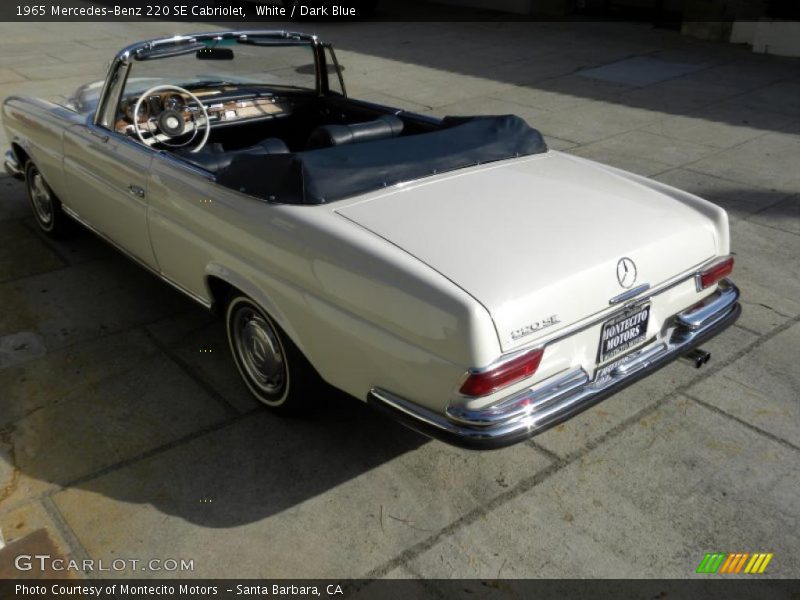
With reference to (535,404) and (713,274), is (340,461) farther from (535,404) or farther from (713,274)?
(713,274)

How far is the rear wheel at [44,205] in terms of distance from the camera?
5480 millimetres

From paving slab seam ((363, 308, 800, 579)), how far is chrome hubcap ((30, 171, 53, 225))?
3.86 meters

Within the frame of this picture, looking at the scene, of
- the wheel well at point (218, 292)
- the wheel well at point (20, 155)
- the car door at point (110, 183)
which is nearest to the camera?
the wheel well at point (218, 292)

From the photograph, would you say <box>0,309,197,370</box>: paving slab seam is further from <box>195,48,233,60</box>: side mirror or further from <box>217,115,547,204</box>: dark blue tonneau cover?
<box>195,48,233,60</box>: side mirror

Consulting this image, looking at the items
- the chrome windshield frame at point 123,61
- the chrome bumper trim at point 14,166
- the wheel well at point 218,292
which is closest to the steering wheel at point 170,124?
the chrome windshield frame at point 123,61

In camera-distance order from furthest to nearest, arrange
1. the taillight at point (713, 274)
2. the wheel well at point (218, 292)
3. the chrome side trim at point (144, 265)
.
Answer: the chrome side trim at point (144, 265) → the wheel well at point (218, 292) → the taillight at point (713, 274)

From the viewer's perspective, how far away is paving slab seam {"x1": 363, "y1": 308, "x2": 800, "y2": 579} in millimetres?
2969

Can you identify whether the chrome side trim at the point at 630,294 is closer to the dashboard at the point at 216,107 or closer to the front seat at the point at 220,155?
the front seat at the point at 220,155

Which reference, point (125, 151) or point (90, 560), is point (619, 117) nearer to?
point (125, 151)

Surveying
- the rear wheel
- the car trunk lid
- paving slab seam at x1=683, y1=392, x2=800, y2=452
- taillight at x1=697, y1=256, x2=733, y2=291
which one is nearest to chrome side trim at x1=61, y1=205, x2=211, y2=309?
the rear wheel

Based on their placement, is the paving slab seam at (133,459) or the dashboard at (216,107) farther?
the dashboard at (216,107)

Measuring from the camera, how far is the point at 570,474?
340 cm

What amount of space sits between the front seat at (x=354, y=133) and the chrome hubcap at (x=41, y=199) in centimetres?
243

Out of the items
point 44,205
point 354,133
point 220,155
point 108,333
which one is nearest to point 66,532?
point 108,333
